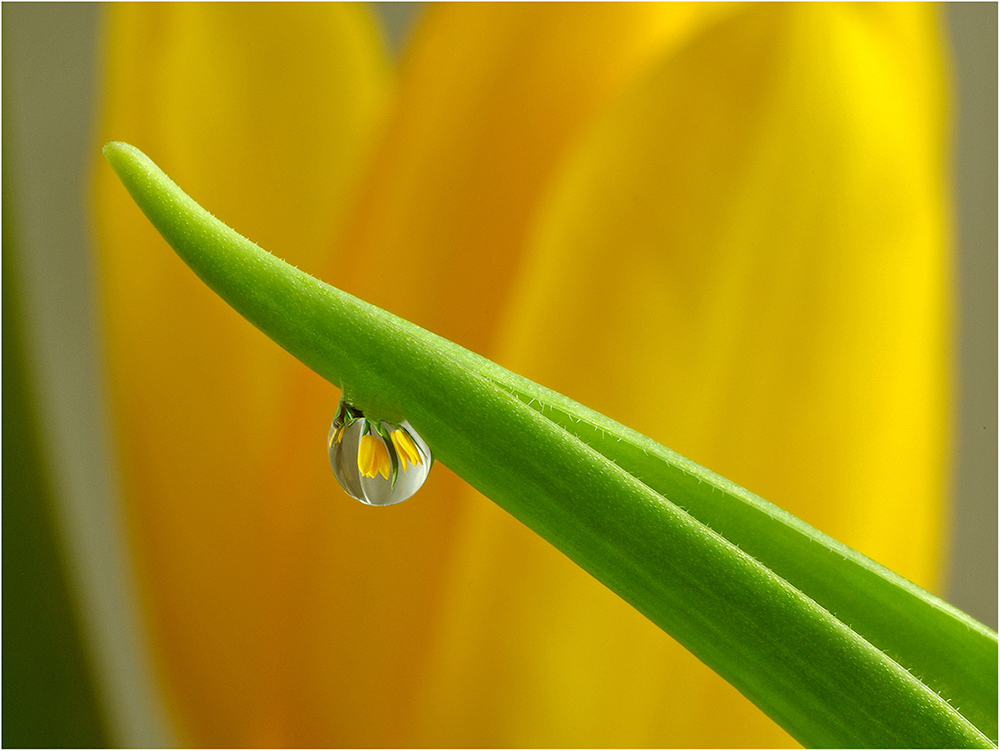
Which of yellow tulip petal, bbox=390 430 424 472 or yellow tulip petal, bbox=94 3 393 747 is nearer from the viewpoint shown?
yellow tulip petal, bbox=390 430 424 472

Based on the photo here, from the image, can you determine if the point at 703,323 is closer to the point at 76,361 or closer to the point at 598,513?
the point at 598,513

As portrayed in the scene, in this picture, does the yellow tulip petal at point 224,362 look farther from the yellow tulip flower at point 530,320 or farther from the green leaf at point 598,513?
the green leaf at point 598,513

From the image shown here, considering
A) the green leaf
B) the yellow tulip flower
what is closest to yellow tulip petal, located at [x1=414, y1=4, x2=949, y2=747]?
the yellow tulip flower

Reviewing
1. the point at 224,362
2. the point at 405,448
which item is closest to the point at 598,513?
the point at 405,448

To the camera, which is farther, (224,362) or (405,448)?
(224,362)

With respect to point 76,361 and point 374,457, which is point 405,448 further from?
point 76,361

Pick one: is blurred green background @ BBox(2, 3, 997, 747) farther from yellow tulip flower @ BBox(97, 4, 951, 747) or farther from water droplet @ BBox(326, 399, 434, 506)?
water droplet @ BBox(326, 399, 434, 506)
